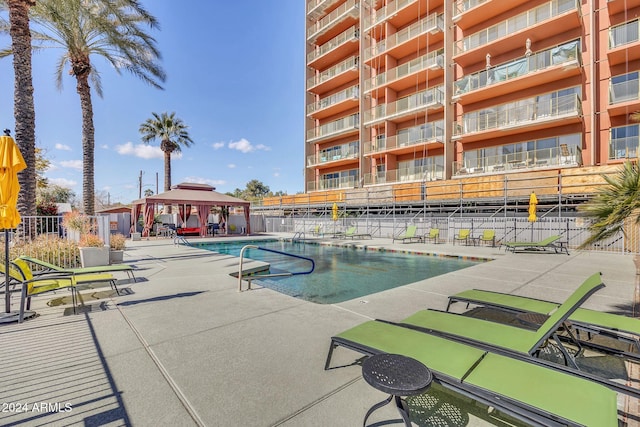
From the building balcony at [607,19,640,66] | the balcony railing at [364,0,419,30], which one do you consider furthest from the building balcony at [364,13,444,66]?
the building balcony at [607,19,640,66]

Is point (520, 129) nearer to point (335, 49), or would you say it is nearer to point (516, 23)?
point (516, 23)

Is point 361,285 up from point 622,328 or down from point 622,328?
down

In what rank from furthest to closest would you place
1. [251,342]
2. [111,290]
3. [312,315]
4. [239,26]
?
[239,26] < [111,290] < [312,315] < [251,342]

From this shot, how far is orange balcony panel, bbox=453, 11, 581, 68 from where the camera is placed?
15.8m

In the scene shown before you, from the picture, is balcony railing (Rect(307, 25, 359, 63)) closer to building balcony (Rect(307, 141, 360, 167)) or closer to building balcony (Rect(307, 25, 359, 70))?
building balcony (Rect(307, 25, 359, 70))

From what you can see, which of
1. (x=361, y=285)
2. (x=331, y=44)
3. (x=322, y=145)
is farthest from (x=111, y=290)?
(x=331, y=44)

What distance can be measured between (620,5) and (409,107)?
11747mm

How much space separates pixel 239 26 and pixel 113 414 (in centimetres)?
2425

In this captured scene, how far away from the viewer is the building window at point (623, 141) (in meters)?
14.1

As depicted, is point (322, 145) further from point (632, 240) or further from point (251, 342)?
point (251, 342)

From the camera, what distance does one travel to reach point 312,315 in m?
4.19

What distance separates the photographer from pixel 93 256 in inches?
308

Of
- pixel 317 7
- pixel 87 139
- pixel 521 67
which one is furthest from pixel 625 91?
pixel 317 7

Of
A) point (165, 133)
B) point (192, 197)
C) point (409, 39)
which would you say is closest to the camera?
point (192, 197)
